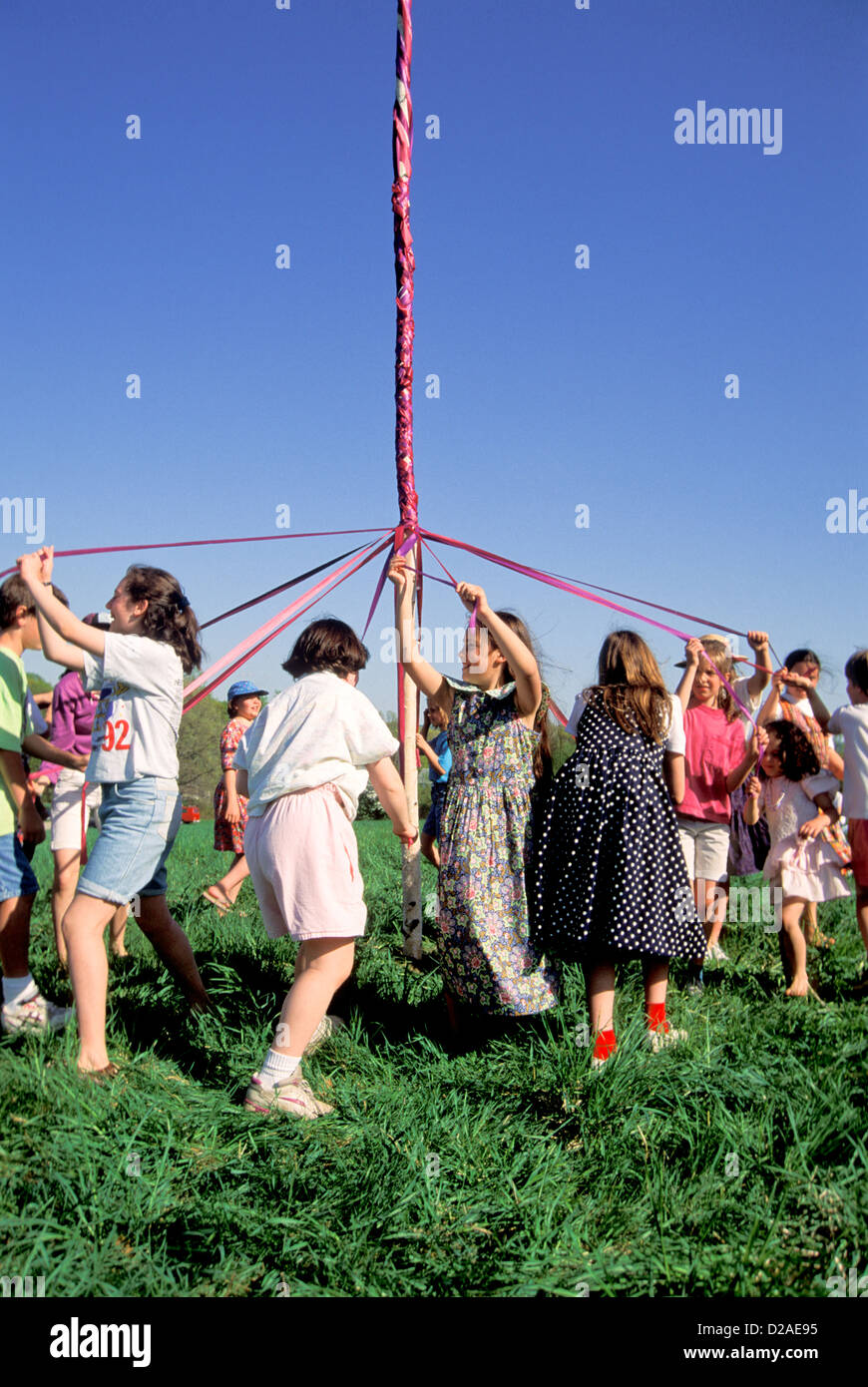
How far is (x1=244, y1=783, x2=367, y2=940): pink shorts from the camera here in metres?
2.98

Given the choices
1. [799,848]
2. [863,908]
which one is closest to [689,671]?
[799,848]

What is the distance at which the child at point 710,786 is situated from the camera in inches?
194

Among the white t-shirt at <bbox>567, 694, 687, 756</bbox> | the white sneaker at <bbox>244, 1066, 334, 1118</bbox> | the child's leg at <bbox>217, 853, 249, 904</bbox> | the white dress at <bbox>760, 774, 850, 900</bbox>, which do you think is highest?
the white t-shirt at <bbox>567, 694, 687, 756</bbox>

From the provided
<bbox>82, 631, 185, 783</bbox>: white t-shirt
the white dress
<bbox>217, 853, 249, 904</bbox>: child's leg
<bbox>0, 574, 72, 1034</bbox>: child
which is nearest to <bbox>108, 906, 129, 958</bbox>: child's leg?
<bbox>217, 853, 249, 904</bbox>: child's leg

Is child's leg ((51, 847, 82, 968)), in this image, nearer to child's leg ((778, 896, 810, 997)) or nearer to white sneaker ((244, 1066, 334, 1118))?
white sneaker ((244, 1066, 334, 1118))

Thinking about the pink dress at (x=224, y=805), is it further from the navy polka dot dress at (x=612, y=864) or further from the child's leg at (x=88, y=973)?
the navy polka dot dress at (x=612, y=864)

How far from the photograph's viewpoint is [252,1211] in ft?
7.73

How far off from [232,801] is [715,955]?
301 cm

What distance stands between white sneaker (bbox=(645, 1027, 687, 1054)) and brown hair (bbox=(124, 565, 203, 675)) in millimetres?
2148

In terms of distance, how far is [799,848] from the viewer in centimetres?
476

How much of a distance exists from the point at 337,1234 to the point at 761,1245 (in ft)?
3.36

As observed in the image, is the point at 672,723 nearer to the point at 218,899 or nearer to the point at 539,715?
the point at 539,715
